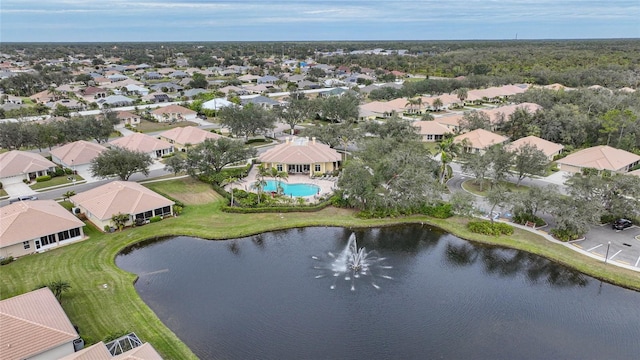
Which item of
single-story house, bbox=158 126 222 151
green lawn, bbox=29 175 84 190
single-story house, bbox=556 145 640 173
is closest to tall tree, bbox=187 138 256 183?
green lawn, bbox=29 175 84 190

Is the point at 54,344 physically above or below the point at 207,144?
below

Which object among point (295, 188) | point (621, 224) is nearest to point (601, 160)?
point (621, 224)

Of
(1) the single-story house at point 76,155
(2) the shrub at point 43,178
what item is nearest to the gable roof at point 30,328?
(2) the shrub at point 43,178

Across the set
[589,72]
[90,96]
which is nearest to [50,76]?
[90,96]

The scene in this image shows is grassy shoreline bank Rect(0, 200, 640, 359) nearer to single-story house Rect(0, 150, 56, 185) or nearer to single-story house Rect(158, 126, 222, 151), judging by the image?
single-story house Rect(0, 150, 56, 185)

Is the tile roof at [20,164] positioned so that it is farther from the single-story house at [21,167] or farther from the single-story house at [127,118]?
the single-story house at [127,118]

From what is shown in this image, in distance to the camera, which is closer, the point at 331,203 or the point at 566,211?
the point at 566,211

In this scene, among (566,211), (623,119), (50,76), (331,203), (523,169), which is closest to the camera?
(566,211)

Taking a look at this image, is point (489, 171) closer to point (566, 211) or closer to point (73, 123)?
point (566, 211)
